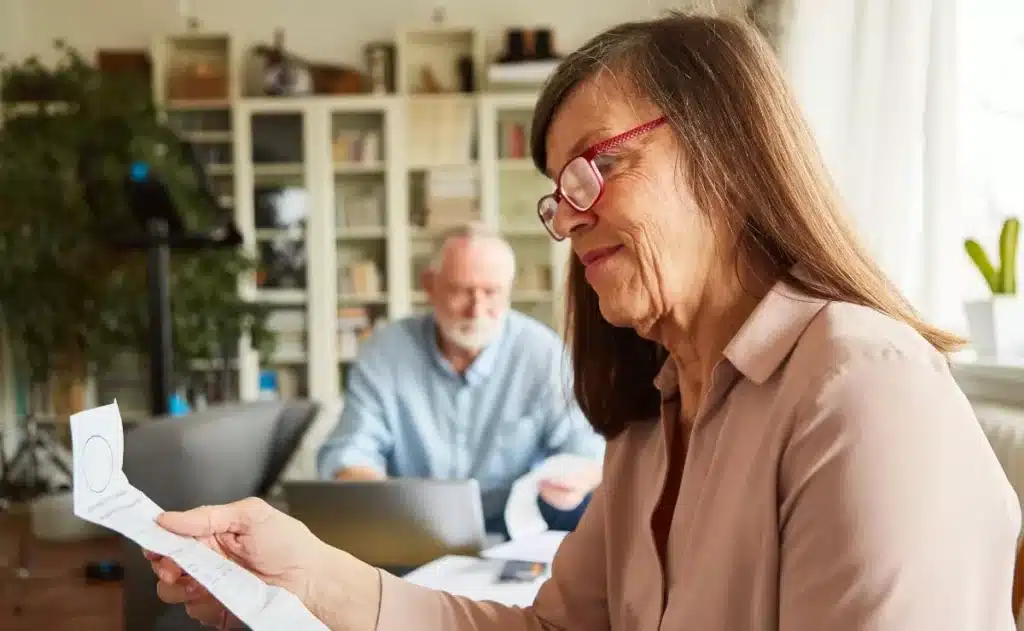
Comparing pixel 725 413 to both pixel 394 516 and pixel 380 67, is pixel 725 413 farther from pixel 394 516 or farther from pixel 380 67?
pixel 380 67

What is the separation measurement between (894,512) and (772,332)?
0.69 ft

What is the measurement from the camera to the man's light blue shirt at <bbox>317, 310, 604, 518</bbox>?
2221 millimetres

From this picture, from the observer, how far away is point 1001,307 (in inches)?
75.5

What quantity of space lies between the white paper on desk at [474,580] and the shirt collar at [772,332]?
21.1 inches

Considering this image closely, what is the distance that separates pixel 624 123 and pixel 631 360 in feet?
1.19

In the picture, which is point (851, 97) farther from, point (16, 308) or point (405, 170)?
point (16, 308)

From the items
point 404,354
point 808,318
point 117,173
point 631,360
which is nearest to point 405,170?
point 117,173

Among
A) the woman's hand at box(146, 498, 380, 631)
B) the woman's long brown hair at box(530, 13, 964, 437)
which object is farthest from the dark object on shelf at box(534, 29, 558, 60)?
the woman's hand at box(146, 498, 380, 631)

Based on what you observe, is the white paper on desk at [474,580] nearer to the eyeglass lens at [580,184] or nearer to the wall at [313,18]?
the eyeglass lens at [580,184]

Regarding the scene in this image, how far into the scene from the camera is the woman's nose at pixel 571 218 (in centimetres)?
90

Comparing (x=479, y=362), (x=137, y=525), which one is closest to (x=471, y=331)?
(x=479, y=362)

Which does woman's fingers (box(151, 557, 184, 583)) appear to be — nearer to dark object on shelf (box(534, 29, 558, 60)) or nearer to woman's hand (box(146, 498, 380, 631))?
woman's hand (box(146, 498, 380, 631))

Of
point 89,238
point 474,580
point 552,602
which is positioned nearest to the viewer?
point 552,602

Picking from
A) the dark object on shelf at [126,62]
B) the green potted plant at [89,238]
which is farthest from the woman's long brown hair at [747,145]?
the dark object on shelf at [126,62]
